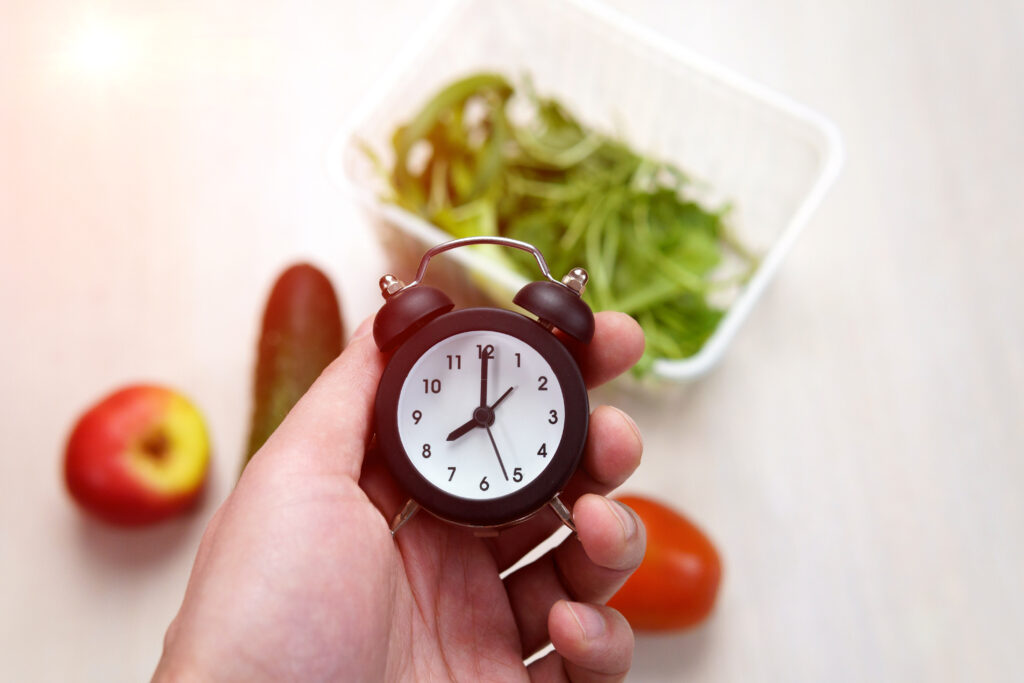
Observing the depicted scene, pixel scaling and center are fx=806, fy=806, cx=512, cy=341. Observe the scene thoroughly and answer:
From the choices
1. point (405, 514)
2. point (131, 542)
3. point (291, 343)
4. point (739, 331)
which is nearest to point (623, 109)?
point (739, 331)

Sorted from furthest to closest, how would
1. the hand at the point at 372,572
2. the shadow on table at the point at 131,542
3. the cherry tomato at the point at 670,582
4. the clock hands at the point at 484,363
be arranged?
the shadow on table at the point at 131,542, the cherry tomato at the point at 670,582, the clock hands at the point at 484,363, the hand at the point at 372,572

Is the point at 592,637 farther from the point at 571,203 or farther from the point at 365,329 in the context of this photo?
the point at 571,203

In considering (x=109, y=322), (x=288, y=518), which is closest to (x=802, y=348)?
(x=288, y=518)

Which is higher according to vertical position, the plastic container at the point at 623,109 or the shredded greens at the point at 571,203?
the plastic container at the point at 623,109

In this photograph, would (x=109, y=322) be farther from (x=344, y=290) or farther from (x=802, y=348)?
(x=802, y=348)

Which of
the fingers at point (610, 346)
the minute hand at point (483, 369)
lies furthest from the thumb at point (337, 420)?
the fingers at point (610, 346)

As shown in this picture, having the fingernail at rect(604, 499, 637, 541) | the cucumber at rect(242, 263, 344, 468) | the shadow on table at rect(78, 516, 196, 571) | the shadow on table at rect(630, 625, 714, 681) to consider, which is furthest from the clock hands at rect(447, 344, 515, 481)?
the shadow on table at rect(78, 516, 196, 571)

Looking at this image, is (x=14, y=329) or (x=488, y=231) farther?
(x=14, y=329)

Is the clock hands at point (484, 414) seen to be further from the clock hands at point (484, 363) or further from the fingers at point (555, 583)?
the fingers at point (555, 583)

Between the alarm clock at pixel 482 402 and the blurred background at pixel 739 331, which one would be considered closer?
the alarm clock at pixel 482 402
